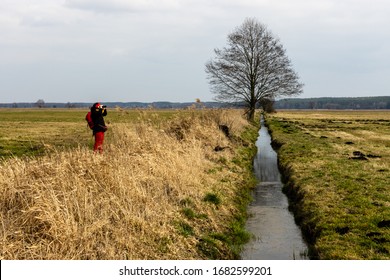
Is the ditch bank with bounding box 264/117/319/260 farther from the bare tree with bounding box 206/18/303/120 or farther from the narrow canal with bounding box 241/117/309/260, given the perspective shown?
the bare tree with bounding box 206/18/303/120

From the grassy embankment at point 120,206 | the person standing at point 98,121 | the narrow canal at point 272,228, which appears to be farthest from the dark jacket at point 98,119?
the narrow canal at point 272,228

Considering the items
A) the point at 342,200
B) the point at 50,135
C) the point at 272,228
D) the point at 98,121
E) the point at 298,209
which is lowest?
the point at 272,228

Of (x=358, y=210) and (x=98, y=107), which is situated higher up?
(x=98, y=107)

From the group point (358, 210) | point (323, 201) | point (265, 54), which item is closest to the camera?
point (358, 210)

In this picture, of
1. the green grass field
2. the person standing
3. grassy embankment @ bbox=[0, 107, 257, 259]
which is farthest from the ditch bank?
the person standing

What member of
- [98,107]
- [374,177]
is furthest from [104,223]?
[374,177]

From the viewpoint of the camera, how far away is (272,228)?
1027cm

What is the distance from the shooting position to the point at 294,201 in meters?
12.5

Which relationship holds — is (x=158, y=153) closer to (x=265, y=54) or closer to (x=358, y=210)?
(x=358, y=210)

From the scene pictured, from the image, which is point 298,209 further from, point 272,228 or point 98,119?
point 98,119

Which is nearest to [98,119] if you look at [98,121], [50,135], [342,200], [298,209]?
[98,121]

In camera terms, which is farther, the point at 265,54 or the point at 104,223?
the point at 265,54

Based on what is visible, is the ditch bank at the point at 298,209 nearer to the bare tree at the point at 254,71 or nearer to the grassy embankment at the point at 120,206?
the grassy embankment at the point at 120,206

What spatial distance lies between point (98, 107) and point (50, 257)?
30.8 feet
